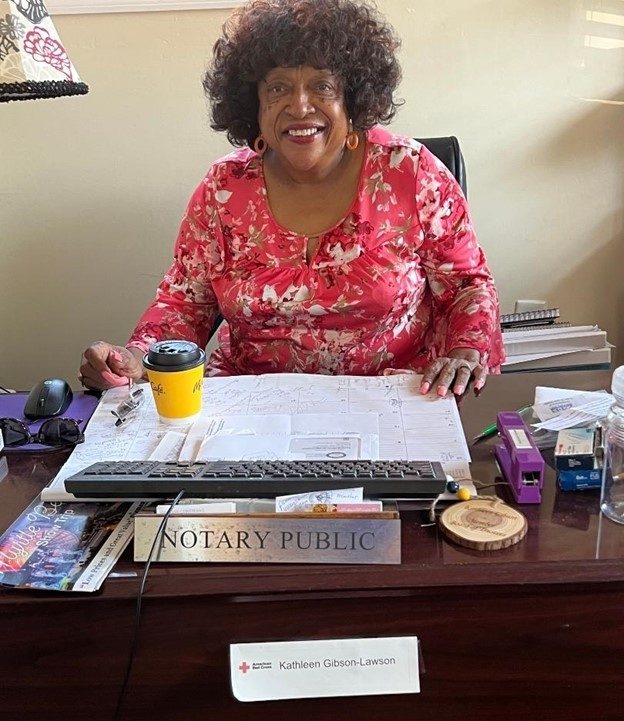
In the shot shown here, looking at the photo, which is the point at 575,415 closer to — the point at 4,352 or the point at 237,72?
the point at 237,72

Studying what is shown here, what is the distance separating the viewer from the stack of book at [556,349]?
5.91 ft

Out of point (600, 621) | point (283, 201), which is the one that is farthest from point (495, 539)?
point (283, 201)

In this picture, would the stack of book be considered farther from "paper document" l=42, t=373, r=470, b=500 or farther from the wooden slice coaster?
the wooden slice coaster

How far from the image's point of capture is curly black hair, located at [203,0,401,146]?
126cm

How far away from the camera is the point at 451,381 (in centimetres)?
111

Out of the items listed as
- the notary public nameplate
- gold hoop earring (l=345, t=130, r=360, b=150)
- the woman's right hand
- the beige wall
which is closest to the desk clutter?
the notary public nameplate

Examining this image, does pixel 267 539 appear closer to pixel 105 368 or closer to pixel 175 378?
pixel 175 378

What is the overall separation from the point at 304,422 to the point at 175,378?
183mm

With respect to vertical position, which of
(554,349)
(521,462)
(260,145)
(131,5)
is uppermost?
(131,5)

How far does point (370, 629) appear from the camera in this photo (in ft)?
2.46

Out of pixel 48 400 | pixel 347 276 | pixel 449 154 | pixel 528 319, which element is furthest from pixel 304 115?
pixel 528 319

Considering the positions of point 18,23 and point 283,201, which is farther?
point 283,201

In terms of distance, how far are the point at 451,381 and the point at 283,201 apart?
50 centimetres

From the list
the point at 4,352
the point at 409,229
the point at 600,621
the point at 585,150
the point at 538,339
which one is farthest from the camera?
the point at 4,352
